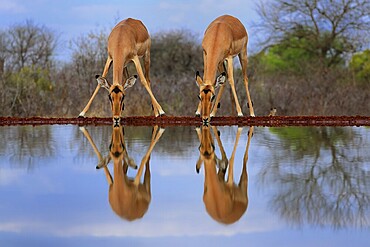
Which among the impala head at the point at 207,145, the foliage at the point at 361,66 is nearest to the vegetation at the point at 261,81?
the foliage at the point at 361,66

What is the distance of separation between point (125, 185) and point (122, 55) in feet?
20.8

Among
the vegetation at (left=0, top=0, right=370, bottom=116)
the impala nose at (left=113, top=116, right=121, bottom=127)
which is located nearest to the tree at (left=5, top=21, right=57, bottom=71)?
the vegetation at (left=0, top=0, right=370, bottom=116)

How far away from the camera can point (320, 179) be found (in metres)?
7.14

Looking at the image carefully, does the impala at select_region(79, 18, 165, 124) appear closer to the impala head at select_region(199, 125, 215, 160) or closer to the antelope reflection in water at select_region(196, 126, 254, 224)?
the impala head at select_region(199, 125, 215, 160)

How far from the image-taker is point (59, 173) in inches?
304

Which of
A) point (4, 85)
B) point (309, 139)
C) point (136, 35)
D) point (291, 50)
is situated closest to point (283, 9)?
point (291, 50)

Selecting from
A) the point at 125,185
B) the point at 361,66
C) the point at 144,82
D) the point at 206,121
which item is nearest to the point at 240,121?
the point at 206,121

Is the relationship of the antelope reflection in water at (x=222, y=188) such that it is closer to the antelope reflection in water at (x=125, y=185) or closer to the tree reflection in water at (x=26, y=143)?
the antelope reflection in water at (x=125, y=185)

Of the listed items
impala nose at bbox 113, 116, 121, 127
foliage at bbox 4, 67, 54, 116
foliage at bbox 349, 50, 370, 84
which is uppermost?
foliage at bbox 349, 50, 370, 84

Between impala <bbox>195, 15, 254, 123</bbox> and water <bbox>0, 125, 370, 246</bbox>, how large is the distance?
1.44m

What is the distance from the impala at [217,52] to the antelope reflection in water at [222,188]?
8.03 feet

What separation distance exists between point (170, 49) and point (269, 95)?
1459 cm

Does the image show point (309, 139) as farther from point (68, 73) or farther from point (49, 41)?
point (49, 41)

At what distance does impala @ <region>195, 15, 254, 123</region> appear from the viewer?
12102 millimetres
